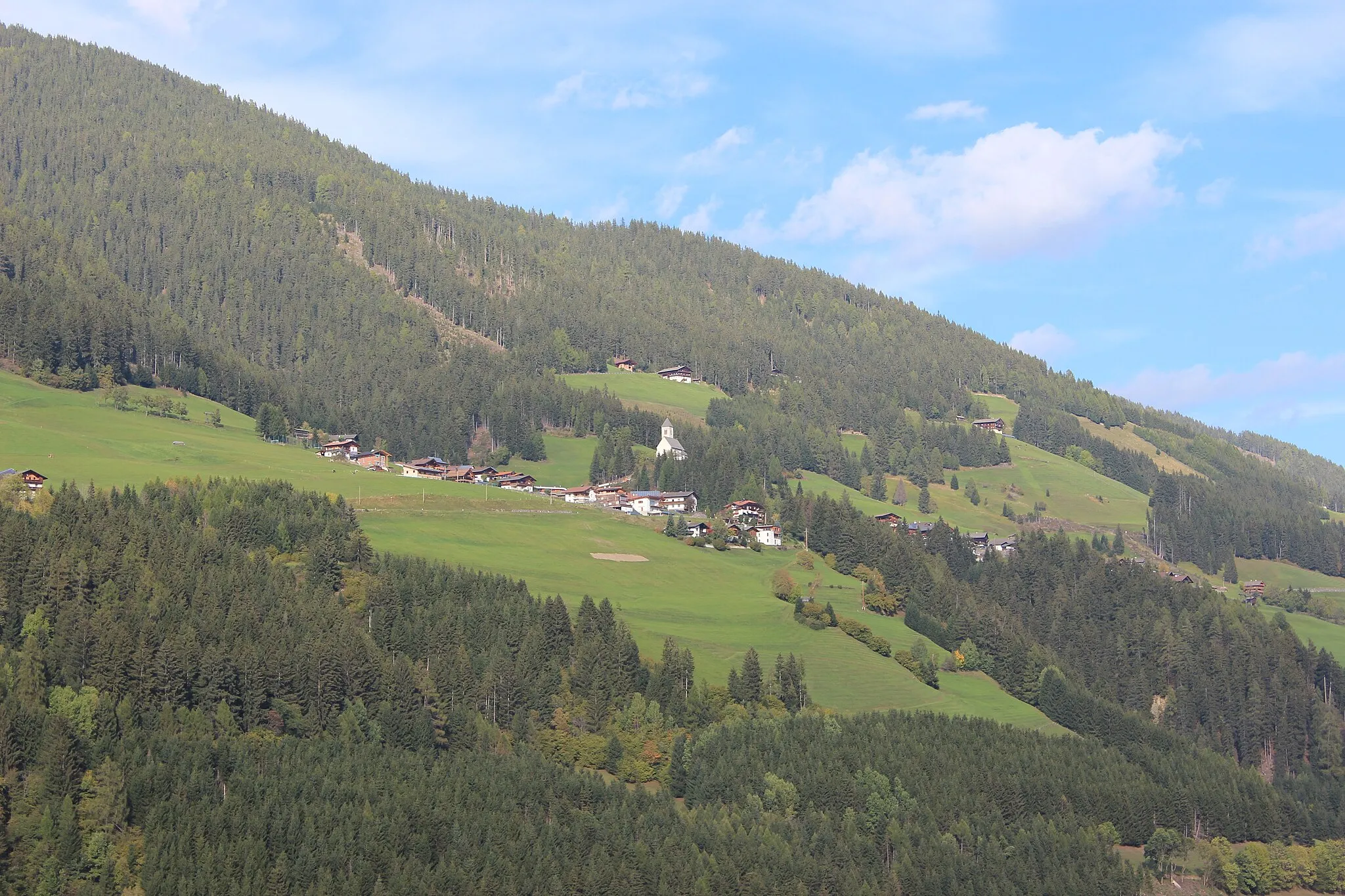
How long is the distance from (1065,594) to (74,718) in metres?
141

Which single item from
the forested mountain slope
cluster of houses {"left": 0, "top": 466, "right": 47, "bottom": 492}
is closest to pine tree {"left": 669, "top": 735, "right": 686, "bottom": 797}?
the forested mountain slope

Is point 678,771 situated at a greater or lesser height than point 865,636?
lesser

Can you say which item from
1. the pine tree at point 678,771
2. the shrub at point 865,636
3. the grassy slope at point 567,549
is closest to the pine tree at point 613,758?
the pine tree at point 678,771

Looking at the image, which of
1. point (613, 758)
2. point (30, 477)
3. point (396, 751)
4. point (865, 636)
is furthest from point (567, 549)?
point (30, 477)

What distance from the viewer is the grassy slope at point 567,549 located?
456 feet

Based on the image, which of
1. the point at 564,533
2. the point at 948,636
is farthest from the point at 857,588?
the point at 564,533

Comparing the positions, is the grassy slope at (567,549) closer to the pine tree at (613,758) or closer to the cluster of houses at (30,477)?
the cluster of houses at (30,477)

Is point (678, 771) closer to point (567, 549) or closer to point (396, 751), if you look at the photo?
point (396, 751)

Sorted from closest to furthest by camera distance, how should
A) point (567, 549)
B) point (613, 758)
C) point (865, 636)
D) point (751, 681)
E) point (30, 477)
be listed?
point (613, 758) < point (751, 681) < point (865, 636) < point (30, 477) < point (567, 549)

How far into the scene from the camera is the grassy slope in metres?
139

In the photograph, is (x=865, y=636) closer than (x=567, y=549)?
Yes

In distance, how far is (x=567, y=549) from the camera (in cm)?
16388

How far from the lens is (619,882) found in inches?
3615

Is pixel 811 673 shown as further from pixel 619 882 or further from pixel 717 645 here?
pixel 619 882
